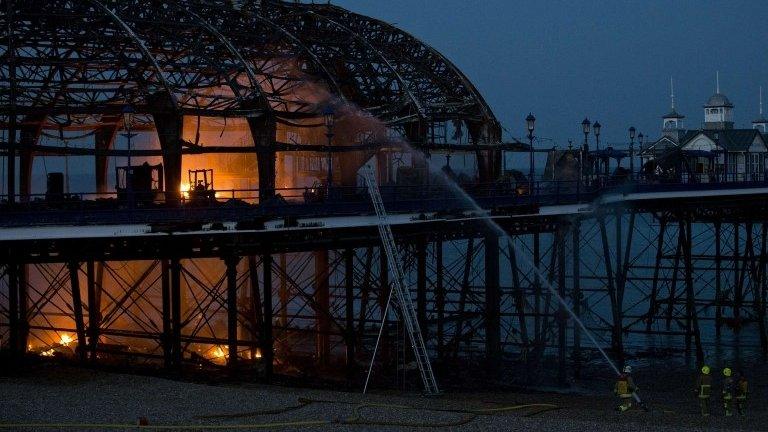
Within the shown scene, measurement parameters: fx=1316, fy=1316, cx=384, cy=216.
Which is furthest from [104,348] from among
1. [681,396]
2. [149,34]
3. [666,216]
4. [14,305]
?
[666,216]

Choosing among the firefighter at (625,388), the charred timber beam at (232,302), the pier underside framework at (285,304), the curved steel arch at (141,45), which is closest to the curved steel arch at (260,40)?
the curved steel arch at (141,45)

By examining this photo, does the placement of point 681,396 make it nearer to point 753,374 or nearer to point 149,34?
point 753,374

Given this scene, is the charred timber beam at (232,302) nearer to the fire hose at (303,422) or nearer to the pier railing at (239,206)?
the pier railing at (239,206)

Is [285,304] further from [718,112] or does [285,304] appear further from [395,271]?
[718,112]

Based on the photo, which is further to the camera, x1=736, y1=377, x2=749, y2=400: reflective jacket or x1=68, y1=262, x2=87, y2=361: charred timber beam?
x1=68, y1=262, x2=87, y2=361: charred timber beam

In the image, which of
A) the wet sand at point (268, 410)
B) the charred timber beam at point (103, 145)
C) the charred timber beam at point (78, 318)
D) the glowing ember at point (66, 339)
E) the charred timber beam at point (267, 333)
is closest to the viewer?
the wet sand at point (268, 410)

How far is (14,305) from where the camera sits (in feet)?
120

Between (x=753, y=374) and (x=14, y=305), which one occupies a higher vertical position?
(x=14, y=305)

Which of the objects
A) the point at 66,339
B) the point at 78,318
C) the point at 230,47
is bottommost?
the point at 66,339

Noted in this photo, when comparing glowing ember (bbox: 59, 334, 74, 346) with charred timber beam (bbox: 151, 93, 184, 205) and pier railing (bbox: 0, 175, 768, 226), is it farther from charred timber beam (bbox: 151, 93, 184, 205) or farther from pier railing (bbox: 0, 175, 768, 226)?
charred timber beam (bbox: 151, 93, 184, 205)

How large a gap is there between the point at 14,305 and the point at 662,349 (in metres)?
26.8

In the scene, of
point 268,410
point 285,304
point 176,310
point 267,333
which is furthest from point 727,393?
point 285,304

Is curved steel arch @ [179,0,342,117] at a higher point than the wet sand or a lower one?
higher

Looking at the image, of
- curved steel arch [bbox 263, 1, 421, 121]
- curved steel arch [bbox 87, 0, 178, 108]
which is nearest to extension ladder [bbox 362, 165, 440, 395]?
curved steel arch [bbox 87, 0, 178, 108]
